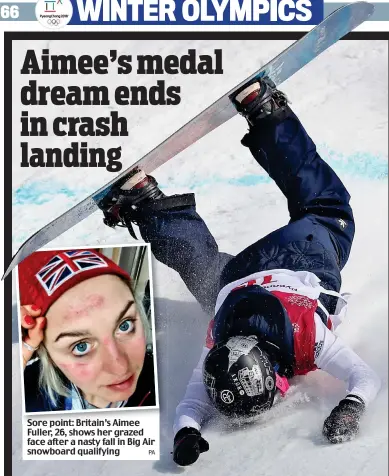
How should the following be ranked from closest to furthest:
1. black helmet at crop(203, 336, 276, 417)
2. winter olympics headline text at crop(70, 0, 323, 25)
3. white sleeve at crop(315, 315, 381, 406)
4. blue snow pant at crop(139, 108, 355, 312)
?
black helmet at crop(203, 336, 276, 417), white sleeve at crop(315, 315, 381, 406), blue snow pant at crop(139, 108, 355, 312), winter olympics headline text at crop(70, 0, 323, 25)

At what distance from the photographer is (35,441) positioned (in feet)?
12.3

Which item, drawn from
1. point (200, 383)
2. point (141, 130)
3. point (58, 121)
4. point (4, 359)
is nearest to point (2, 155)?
point (58, 121)

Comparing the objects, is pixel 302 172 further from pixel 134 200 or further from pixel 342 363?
pixel 342 363

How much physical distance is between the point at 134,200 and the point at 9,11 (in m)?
1.26

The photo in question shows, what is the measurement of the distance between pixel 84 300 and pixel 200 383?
67 cm

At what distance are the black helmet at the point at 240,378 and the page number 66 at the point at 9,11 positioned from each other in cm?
208

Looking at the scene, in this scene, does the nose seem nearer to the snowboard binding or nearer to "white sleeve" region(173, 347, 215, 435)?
"white sleeve" region(173, 347, 215, 435)

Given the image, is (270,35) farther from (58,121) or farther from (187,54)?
(58,121)

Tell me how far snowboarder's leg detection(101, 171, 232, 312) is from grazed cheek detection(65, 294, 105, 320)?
0.37m

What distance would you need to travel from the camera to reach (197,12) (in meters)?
4.09

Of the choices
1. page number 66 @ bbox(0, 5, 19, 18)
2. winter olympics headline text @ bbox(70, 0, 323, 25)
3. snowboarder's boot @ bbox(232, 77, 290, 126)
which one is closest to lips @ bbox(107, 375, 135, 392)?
snowboarder's boot @ bbox(232, 77, 290, 126)

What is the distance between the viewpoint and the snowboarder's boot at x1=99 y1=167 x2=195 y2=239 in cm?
373

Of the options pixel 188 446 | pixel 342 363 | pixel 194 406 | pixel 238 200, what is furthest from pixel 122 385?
pixel 238 200

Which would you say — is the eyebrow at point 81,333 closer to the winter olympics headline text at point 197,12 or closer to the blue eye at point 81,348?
the blue eye at point 81,348
